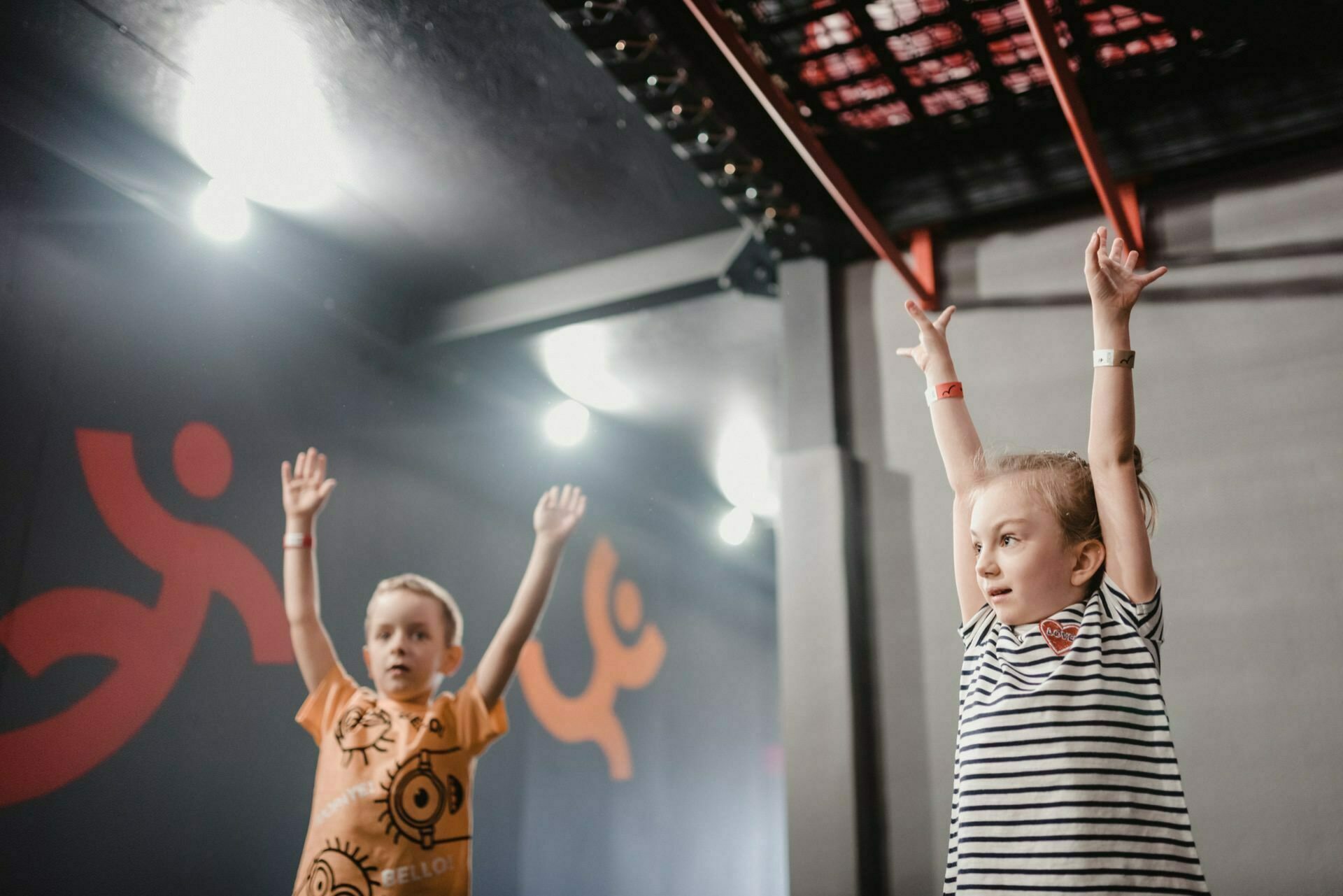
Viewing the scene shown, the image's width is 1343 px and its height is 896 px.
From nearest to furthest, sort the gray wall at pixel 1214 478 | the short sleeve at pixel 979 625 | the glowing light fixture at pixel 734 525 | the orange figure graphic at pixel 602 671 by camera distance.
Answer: the short sleeve at pixel 979 625 → the gray wall at pixel 1214 478 → the orange figure graphic at pixel 602 671 → the glowing light fixture at pixel 734 525

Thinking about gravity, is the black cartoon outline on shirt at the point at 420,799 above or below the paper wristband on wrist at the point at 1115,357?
below

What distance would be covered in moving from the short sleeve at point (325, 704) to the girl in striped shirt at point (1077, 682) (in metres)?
1.36

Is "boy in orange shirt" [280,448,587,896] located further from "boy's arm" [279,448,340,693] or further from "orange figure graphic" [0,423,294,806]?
"orange figure graphic" [0,423,294,806]

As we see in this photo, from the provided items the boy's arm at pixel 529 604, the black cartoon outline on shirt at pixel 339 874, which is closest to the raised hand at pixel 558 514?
the boy's arm at pixel 529 604

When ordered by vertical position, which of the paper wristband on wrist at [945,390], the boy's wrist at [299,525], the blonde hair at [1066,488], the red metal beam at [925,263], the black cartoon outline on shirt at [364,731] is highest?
the red metal beam at [925,263]

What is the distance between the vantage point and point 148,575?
8.59 ft

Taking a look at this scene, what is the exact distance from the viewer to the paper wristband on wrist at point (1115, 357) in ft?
4.06

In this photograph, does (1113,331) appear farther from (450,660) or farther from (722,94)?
(450,660)

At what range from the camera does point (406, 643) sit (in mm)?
2176

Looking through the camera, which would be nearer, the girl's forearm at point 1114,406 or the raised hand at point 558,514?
the girl's forearm at point 1114,406

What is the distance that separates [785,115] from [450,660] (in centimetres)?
139

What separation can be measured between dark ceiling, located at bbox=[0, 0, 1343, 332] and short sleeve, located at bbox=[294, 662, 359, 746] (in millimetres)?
1392

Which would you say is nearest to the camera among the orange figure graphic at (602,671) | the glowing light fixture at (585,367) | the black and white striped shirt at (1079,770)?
the black and white striped shirt at (1079,770)

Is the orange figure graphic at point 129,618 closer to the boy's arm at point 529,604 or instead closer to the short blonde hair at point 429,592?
the short blonde hair at point 429,592
